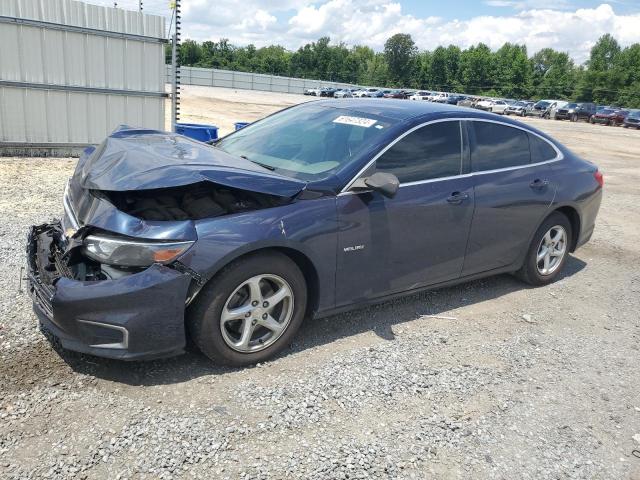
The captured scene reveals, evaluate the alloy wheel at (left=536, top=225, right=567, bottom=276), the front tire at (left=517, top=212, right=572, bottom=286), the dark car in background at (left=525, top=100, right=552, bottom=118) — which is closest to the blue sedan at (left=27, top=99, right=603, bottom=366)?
the front tire at (left=517, top=212, right=572, bottom=286)

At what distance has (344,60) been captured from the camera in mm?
107000

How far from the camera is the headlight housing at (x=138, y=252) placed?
10.1 feet

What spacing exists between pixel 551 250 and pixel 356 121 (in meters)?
2.50

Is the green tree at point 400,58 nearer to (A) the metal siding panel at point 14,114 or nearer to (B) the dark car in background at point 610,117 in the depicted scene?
(B) the dark car in background at point 610,117

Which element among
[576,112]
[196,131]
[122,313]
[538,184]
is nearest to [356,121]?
[538,184]

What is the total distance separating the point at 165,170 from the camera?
3.31 metres

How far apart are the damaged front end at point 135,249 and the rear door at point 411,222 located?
56 cm

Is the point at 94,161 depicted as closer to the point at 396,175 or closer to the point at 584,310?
the point at 396,175

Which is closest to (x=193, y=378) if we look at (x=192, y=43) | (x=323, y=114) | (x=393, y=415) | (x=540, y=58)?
(x=393, y=415)

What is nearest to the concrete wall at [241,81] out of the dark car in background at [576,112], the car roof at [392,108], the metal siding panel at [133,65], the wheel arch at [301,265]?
the dark car in background at [576,112]

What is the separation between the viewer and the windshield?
157 inches

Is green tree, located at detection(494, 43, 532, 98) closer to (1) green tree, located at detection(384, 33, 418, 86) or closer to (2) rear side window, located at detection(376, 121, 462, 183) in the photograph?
(1) green tree, located at detection(384, 33, 418, 86)

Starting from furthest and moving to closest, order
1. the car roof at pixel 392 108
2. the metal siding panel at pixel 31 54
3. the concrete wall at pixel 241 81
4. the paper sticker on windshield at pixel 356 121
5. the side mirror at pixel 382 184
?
the concrete wall at pixel 241 81 < the metal siding panel at pixel 31 54 < the car roof at pixel 392 108 < the paper sticker on windshield at pixel 356 121 < the side mirror at pixel 382 184

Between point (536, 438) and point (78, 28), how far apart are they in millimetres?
10221
